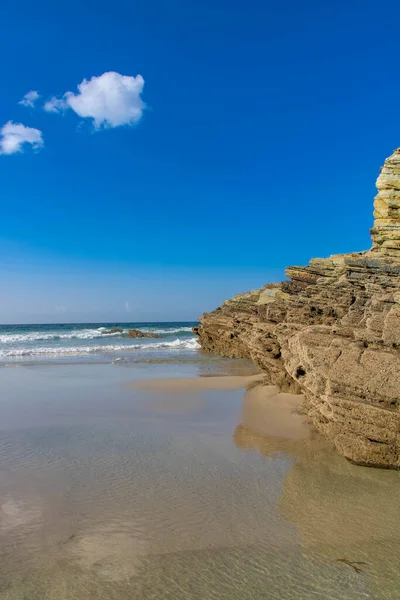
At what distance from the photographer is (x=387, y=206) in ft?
53.7

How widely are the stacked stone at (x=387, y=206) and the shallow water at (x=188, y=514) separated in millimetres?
9768

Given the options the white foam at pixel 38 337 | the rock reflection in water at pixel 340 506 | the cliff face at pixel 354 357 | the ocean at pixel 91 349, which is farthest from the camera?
the white foam at pixel 38 337

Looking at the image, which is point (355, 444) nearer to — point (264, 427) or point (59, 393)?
point (264, 427)

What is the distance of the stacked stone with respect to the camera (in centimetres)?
1585

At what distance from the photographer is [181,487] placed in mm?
6043

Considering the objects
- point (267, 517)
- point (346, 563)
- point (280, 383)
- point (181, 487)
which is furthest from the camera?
point (280, 383)

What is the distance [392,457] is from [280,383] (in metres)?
6.49

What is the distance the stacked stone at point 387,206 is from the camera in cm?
1585

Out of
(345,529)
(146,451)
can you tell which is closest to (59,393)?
(146,451)

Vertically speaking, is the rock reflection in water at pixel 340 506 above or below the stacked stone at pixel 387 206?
below

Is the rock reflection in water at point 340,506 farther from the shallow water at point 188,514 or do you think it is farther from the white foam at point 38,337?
the white foam at point 38,337

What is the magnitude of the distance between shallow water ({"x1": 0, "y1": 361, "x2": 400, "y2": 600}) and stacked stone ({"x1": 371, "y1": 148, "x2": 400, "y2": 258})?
9.77m

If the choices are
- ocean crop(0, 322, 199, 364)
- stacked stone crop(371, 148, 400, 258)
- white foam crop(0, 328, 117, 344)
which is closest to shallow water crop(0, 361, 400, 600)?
stacked stone crop(371, 148, 400, 258)

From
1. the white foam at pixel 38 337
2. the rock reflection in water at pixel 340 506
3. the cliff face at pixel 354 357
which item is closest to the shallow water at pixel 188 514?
the rock reflection in water at pixel 340 506
